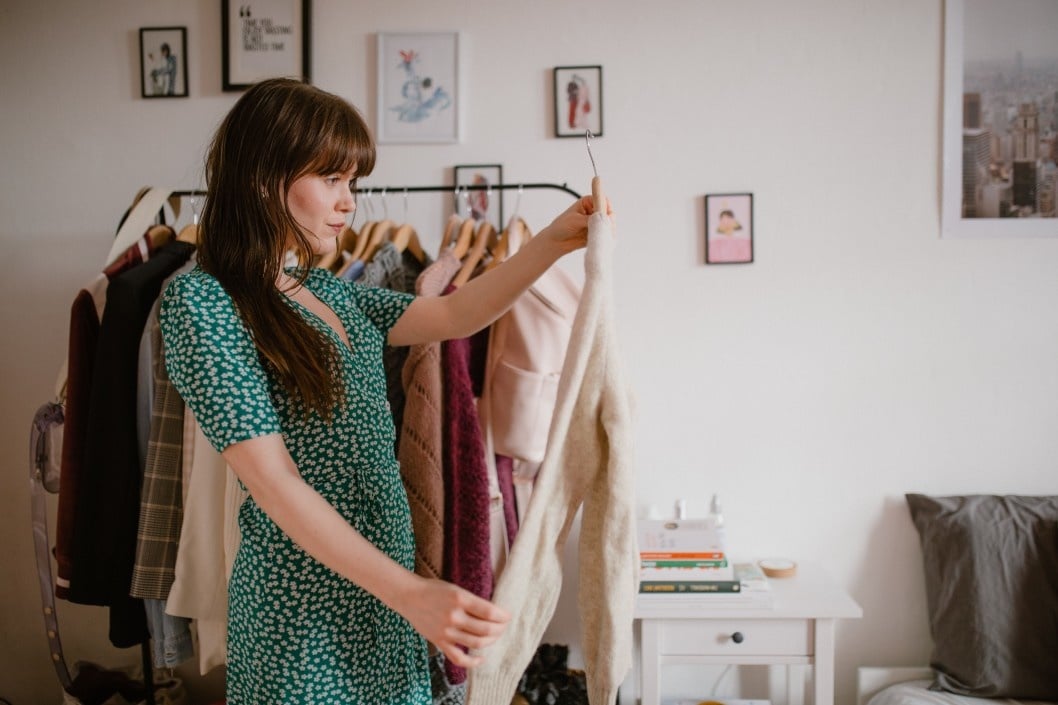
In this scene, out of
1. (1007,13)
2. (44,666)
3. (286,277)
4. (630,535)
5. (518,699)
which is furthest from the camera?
(44,666)

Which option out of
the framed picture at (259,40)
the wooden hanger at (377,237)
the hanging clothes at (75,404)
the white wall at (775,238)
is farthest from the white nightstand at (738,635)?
the framed picture at (259,40)

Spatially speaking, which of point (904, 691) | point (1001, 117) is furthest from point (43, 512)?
point (1001, 117)

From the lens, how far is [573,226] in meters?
1.08

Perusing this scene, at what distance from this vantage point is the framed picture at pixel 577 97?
2049 millimetres

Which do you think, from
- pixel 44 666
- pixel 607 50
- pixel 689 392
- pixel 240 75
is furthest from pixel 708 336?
pixel 44 666

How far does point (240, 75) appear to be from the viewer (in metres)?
2.09

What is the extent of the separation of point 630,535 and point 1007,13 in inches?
76.0

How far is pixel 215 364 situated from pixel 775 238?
5.32 feet

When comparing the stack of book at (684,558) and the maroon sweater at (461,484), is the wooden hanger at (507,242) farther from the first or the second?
the stack of book at (684,558)

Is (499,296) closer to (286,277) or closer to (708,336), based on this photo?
(286,277)

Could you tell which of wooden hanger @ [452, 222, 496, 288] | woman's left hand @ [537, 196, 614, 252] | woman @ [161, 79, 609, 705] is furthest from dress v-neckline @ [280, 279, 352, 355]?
wooden hanger @ [452, 222, 496, 288]

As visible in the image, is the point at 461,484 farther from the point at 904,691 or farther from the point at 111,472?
the point at 904,691

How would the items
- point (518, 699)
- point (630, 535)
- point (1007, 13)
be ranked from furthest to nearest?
point (1007, 13) → point (518, 699) → point (630, 535)

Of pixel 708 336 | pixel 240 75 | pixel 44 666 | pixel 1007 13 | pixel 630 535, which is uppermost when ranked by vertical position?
pixel 1007 13
